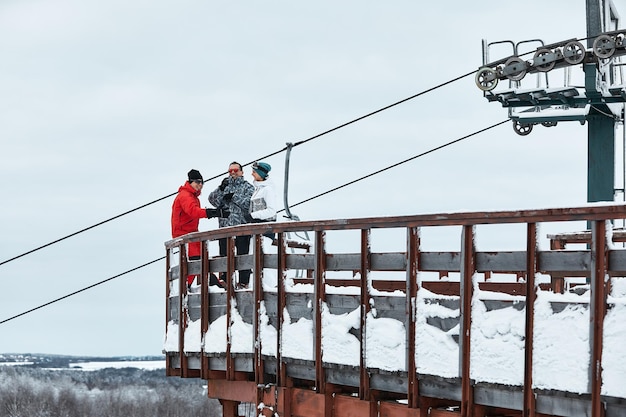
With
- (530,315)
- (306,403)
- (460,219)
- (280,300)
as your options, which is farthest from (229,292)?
(530,315)

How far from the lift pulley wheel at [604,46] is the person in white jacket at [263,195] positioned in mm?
5752

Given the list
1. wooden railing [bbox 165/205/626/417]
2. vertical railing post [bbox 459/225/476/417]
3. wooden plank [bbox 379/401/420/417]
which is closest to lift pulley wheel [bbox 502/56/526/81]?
wooden railing [bbox 165/205/626/417]

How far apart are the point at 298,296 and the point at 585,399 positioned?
3.38 meters

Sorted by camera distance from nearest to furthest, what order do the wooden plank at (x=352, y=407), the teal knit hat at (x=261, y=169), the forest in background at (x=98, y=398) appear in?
the wooden plank at (x=352, y=407) < the teal knit hat at (x=261, y=169) < the forest in background at (x=98, y=398)

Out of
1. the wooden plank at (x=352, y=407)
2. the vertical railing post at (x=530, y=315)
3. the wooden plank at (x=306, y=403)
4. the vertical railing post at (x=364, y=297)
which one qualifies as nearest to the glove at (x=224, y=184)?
the wooden plank at (x=306, y=403)

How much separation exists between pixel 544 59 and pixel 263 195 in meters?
6.00

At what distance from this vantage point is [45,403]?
351ft

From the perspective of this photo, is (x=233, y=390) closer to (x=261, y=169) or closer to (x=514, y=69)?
(x=261, y=169)

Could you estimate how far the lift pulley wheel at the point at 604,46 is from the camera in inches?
634

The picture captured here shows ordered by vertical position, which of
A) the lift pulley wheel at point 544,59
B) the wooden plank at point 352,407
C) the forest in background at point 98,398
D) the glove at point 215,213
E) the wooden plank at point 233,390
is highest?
the lift pulley wheel at point 544,59

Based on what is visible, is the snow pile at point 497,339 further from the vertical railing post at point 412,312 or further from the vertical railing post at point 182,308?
the vertical railing post at point 182,308

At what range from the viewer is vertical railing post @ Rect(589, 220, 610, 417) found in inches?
281

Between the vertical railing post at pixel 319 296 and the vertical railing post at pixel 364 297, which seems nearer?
the vertical railing post at pixel 364 297

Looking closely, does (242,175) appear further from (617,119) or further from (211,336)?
(617,119)
